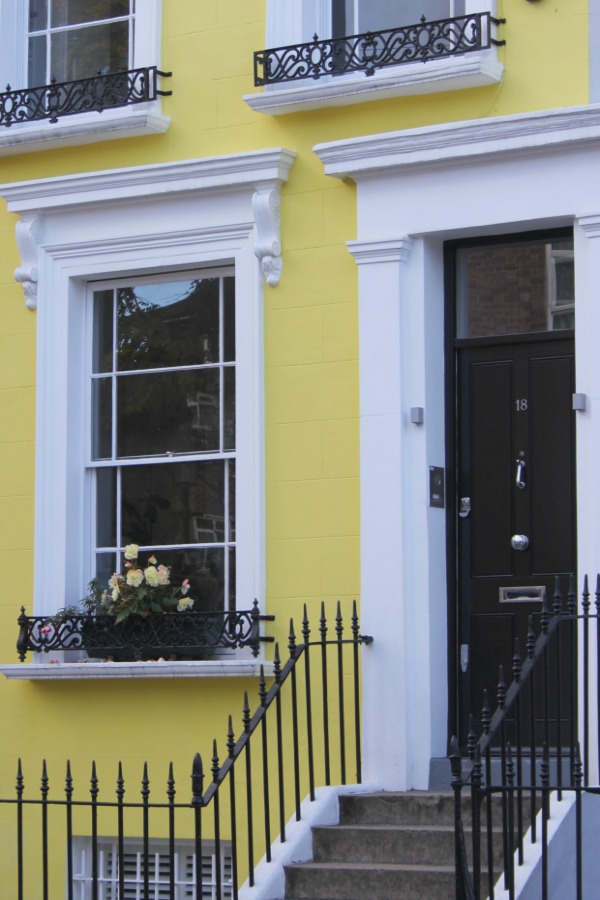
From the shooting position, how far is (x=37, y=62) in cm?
1021

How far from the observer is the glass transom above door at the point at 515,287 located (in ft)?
28.1

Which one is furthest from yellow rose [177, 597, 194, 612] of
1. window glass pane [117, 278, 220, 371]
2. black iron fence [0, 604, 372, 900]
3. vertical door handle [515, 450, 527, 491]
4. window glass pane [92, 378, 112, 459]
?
vertical door handle [515, 450, 527, 491]

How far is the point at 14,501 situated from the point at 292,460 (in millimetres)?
1769

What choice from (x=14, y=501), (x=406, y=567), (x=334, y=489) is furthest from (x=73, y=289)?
(x=406, y=567)

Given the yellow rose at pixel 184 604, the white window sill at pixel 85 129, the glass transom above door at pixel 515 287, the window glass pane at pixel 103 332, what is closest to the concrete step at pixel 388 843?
the yellow rose at pixel 184 604

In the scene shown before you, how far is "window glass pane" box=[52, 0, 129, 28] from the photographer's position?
A: 995 centimetres

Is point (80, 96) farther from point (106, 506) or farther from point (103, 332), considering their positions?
point (106, 506)

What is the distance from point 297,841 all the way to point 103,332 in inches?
133

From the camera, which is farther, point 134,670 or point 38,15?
point 38,15

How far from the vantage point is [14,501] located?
9656 mm

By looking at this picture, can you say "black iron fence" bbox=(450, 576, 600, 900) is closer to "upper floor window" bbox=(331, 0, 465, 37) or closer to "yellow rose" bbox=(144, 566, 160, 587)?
"yellow rose" bbox=(144, 566, 160, 587)

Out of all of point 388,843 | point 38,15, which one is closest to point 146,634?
point 388,843

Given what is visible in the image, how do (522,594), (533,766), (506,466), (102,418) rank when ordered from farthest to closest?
(102,418) → (506,466) → (522,594) → (533,766)

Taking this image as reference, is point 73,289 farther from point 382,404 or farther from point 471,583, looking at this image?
point 471,583
